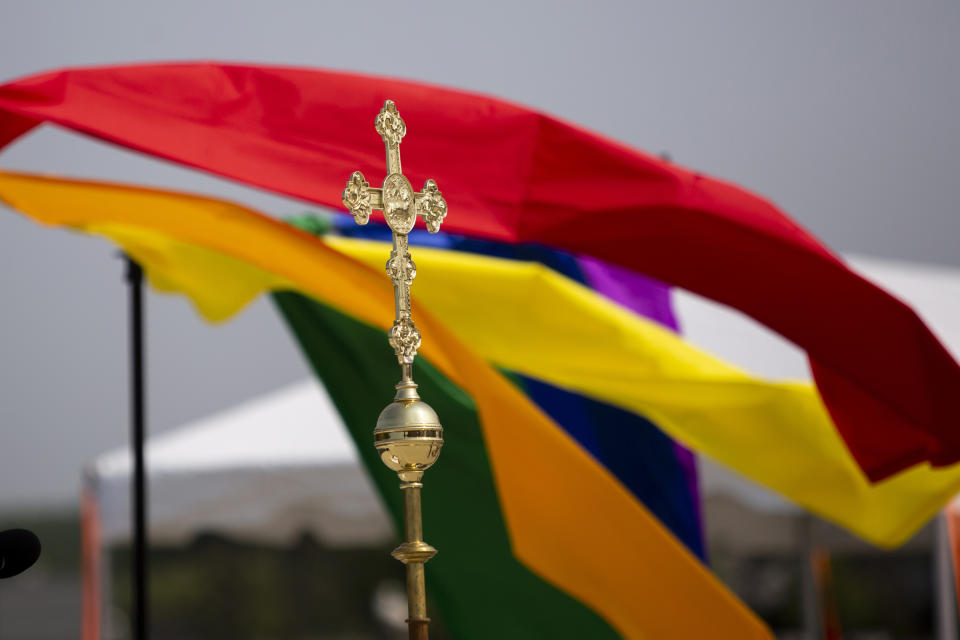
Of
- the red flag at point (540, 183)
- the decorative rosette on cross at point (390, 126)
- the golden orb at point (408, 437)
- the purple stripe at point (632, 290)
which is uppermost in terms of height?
the purple stripe at point (632, 290)

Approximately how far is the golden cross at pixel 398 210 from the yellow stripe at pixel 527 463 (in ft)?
3.50

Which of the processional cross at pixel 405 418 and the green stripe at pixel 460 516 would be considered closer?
the processional cross at pixel 405 418

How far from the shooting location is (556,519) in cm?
330

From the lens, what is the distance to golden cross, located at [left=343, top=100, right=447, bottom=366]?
6.37 feet

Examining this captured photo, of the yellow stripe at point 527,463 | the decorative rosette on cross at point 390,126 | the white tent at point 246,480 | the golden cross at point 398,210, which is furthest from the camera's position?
the white tent at point 246,480

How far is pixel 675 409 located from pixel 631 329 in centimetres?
28

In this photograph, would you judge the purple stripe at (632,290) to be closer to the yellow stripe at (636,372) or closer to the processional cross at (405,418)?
the yellow stripe at (636,372)

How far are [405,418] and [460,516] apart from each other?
70.1 inches

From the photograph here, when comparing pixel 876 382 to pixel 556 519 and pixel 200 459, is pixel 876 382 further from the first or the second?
pixel 200 459

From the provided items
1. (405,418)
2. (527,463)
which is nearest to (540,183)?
(527,463)

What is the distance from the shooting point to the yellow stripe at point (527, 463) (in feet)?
10.6

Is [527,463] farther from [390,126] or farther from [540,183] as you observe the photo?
[390,126]

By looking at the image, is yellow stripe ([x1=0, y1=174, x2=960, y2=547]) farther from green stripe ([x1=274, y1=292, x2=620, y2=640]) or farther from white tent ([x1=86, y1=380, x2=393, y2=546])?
white tent ([x1=86, y1=380, x2=393, y2=546])

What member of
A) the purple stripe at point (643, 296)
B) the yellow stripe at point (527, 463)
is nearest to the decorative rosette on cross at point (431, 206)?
the yellow stripe at point (527, 463)
